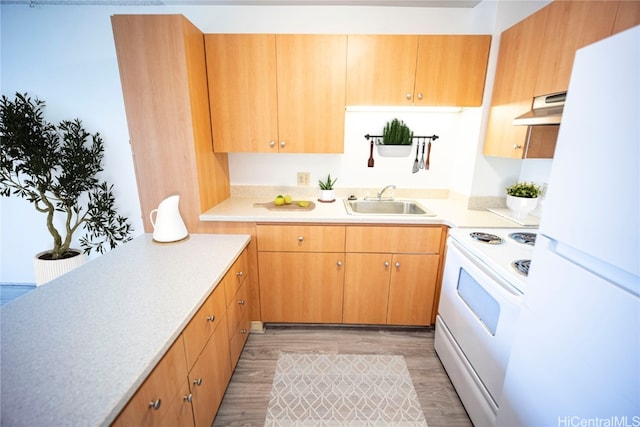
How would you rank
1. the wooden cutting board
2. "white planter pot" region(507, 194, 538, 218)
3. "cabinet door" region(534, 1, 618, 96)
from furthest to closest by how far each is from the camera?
the wooden cutting board
"white planter pot" region(507, 194, 538, 218)
"cabinet door" region(534, 1, 618, 96)

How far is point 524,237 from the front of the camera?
1.50 m

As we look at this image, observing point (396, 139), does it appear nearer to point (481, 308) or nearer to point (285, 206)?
point (285, 206)

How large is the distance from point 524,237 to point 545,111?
2.27 ft

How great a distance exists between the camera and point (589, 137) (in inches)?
A: 28.1

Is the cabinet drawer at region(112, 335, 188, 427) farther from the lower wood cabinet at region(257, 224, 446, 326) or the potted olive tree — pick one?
the potted olive tree

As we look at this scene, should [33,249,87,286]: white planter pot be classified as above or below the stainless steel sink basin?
below

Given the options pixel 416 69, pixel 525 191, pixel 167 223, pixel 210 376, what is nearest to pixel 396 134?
pixel 416 69

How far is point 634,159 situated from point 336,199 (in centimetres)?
181

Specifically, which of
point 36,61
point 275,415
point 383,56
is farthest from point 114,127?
point 275,415

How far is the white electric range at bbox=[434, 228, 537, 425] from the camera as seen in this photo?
1.11 metres

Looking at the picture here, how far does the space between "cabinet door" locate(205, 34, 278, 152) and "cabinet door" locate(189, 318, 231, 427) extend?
1.28m

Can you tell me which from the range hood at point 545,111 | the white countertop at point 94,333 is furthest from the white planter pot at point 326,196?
the range hood at point 545,111

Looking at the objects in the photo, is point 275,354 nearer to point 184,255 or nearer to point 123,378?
point 184,255

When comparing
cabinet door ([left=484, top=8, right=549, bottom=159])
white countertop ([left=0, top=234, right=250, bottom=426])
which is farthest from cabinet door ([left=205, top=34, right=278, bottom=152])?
cabinet door ([left=484, top=8, right=549, bottom=159])
